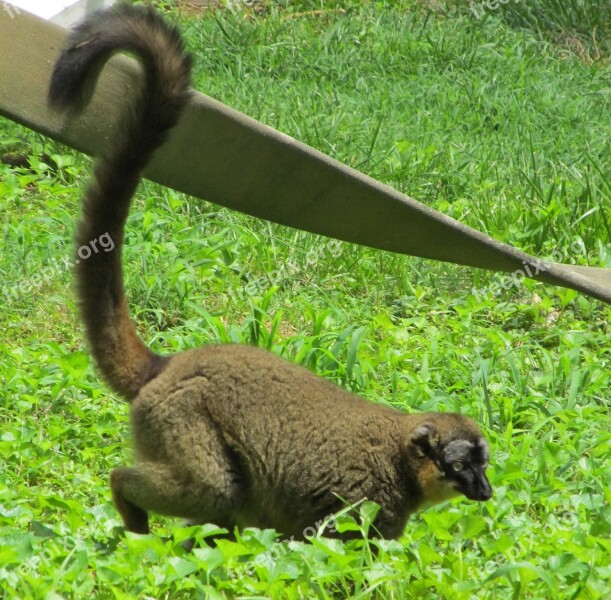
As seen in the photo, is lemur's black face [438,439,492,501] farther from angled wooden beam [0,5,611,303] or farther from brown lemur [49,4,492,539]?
angled wooden beam [0,5,611,303]

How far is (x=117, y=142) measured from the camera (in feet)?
12.6

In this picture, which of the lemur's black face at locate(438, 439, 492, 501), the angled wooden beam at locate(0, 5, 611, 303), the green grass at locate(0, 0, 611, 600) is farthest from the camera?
the angled wooden beam at locate(0, 5, 611, 303)

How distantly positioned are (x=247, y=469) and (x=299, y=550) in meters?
→ 0.51

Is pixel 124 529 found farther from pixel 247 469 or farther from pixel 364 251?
pixel 364 251

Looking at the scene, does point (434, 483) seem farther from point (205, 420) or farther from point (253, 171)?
point (253, 171)

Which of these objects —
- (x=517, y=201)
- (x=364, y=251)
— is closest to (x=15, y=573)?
(x=364, y=251)

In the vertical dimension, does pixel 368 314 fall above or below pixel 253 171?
below

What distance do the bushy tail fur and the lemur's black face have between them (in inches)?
42.4

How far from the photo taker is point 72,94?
148 inches

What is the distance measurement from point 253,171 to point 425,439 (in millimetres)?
1614

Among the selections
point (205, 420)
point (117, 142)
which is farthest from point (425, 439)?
point (117, 142)

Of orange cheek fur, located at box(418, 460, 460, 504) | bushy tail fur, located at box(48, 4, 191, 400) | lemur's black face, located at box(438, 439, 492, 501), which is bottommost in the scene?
orange cheek fur, located at box(418, 460, 460, 504)

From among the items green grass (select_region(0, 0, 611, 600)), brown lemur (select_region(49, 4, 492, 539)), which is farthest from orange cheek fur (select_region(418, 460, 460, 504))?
green grass (select_region(0, 0, 611, 600))

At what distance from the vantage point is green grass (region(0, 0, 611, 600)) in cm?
343
